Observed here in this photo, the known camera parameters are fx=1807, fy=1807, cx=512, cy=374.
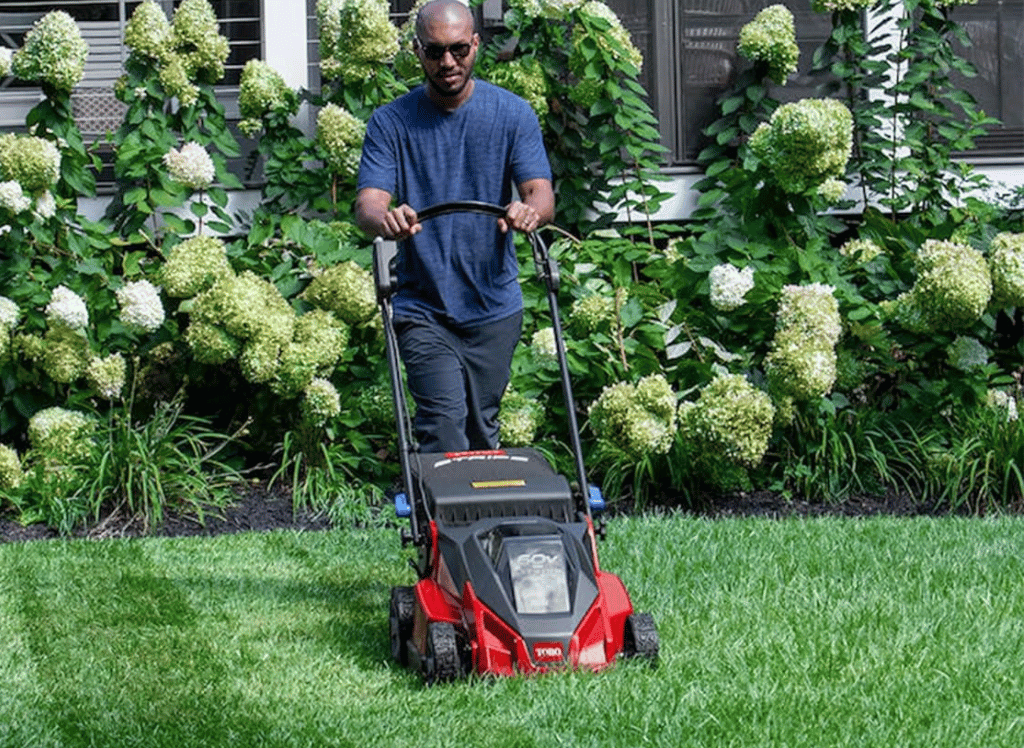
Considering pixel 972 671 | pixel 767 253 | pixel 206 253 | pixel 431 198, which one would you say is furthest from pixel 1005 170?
pixel 972 671

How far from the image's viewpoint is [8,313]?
780cm

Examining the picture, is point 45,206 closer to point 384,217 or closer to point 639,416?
point 639,416

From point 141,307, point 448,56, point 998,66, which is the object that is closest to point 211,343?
point 141,307

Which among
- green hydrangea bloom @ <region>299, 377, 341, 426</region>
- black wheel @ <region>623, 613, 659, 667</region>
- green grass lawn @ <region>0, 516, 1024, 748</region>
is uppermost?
green hydrangea bloom @ <region>299, 377, 341, 426</region>

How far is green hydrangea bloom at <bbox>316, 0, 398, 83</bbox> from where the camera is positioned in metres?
8.51

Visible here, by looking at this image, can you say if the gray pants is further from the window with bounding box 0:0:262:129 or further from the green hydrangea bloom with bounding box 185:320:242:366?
the window with bounding box 0:0:262:129

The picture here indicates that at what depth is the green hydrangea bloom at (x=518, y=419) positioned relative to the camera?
7.75 m

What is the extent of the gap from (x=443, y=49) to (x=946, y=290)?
3.21 m

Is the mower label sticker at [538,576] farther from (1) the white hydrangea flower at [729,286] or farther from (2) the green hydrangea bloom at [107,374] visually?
(2) the green hydrangea bloom at [107,374]

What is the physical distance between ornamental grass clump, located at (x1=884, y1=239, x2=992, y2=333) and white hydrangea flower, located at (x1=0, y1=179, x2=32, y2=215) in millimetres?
3866

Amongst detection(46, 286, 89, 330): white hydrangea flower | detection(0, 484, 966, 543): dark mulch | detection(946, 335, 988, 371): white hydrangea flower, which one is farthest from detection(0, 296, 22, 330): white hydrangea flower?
detection(946, 335, 988, 371): white hydrangea flower

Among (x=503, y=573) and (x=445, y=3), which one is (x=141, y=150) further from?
(x=503, y=573)

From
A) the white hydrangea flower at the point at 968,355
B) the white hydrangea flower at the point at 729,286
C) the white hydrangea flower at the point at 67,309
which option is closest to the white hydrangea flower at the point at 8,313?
the white hydrangea flower at the point at 67,309

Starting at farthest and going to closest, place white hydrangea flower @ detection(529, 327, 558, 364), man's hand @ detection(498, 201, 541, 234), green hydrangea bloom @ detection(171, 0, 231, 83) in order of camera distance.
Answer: green hydrangea bloom @ detection(171, 0, 231, 83) → white hydrangea flower @ detection(529, 327, 558, 364) → man's hand @ detection(498, 201, 541, 234)
